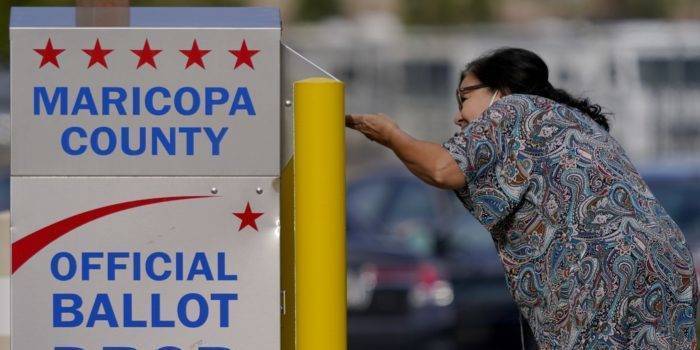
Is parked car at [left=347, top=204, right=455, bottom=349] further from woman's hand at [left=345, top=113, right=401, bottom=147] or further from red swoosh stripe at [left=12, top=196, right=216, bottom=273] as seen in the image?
red swoosh stripe at [left=12, top=196, right=216, bottom=273]

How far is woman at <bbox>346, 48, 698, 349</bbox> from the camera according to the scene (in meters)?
3.67

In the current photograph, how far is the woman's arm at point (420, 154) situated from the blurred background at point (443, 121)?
1.19m

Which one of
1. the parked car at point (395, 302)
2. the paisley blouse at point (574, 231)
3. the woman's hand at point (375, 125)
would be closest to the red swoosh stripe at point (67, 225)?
the woman's hand at point (375, 125)

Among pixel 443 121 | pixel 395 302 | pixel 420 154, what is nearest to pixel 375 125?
pixel 420 154

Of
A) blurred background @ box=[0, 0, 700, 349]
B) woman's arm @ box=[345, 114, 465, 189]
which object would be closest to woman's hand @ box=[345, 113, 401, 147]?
woman's arm @ box=[345, 114, 465, 189]

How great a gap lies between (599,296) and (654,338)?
0.19m

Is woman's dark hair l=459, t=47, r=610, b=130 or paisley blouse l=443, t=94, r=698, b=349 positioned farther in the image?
woman's dark hair l=459, t=47, r=610, b=130

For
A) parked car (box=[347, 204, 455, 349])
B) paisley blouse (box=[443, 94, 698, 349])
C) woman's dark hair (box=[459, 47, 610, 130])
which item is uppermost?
woman's dark hair (box=[459, 47, 610, 130])

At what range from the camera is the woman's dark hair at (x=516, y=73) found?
3969 mm

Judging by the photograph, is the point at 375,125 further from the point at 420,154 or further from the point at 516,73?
the point at 516,73

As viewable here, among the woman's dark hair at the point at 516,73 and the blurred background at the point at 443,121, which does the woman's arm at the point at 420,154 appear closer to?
the woman's dark hair at the point at 516,73

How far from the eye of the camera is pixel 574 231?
369 cm

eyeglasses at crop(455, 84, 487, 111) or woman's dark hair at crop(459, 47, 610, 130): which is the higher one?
woman's dark hair at crop(459, 47, 610, 130)

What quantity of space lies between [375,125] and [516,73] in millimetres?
509
